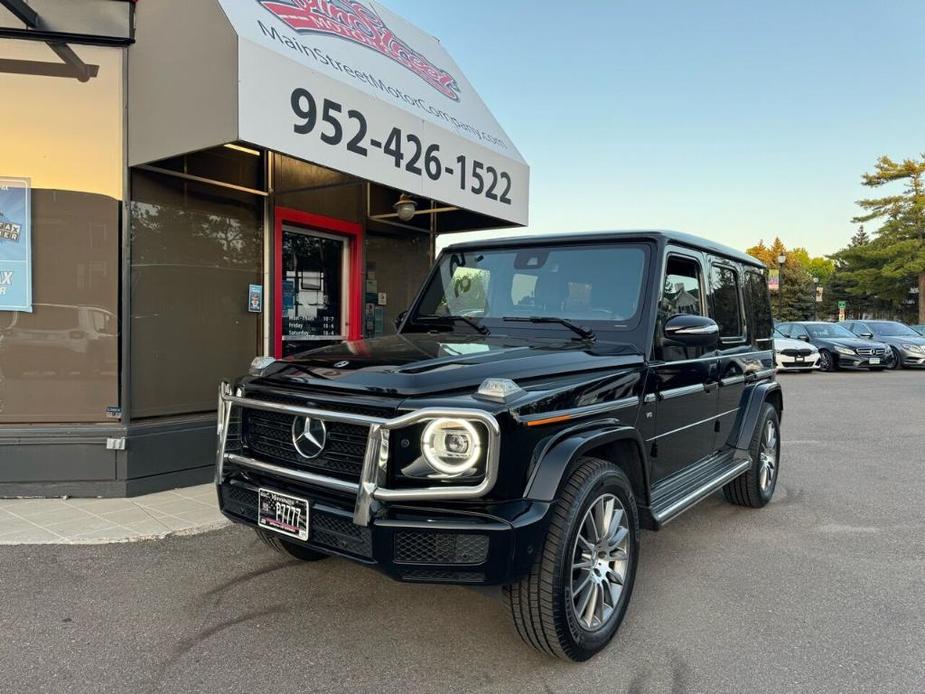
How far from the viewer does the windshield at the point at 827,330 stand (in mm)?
19453

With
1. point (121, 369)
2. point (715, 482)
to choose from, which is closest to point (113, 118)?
point (121, 369)

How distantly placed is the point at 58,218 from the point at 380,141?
8.81 feet

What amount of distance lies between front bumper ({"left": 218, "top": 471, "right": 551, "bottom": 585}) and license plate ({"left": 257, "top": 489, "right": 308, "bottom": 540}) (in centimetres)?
23

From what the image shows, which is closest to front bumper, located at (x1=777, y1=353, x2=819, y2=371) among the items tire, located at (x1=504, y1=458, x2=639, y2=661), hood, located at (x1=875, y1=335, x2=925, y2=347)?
hood, located at (x1=875, y1=335, x2=925, y2=347)

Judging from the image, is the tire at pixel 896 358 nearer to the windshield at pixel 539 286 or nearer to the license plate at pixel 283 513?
the windshield at pixel 539 286

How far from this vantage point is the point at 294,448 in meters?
2.94

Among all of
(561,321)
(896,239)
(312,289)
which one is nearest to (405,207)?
(312,289)

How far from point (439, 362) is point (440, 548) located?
2.79 ft

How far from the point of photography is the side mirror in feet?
11.1

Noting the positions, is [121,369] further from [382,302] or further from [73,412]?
[382,302]

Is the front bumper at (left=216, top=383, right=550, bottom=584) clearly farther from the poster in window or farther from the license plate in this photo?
the poster in window

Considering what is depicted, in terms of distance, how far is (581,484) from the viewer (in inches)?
108

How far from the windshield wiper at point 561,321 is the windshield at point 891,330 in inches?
845

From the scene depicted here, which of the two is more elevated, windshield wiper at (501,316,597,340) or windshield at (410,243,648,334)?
windshield at (410,243,648,334)
